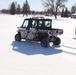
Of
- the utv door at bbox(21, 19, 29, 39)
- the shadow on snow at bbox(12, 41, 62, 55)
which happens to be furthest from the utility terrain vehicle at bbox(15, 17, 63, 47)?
the shadow on snow at bbox(12, 41, 62, 55)

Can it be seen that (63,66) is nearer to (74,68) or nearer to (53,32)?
(74,68)

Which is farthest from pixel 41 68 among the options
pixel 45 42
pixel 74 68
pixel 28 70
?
pixel 45 42

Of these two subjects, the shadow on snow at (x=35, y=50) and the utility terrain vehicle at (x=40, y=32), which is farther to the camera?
the utility terrain vehicle at (x=40, y=32)

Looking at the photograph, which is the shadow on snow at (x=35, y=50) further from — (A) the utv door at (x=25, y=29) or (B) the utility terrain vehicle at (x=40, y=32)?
(A) the utv door at (x=25, y=29)

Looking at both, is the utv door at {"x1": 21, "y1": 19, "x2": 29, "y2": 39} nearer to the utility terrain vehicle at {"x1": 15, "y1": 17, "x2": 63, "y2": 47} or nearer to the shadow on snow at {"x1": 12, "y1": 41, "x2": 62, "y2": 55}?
the utility terrain vehicle at {"x1": 15, "y1": 17, "x2": 63, "y2": 47}

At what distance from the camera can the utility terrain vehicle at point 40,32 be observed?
40.7 feet

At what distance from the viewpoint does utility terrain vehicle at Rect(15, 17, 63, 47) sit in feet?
40.7

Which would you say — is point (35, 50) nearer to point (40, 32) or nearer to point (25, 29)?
point (40, 32)

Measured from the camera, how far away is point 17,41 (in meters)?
14.6

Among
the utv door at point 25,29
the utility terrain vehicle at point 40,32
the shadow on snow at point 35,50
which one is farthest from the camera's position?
the utv door at point 25,29

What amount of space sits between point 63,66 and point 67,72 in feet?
2.70

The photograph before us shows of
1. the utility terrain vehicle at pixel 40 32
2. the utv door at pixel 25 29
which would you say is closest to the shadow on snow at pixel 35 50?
the utility terrain vehicle at pixel 40 32

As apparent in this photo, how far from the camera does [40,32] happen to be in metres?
12.7

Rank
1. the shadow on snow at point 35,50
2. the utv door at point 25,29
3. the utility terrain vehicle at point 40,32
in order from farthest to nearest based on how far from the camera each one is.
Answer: the utv door at point 25,29
the utility terrain vehicle at point 40,32
the shadow on snow at point 35,50
